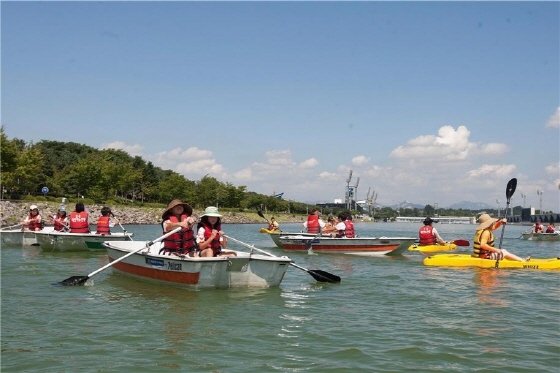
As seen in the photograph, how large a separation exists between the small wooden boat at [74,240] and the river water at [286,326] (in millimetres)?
5111

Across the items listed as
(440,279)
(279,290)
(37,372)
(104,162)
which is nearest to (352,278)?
(440,279)

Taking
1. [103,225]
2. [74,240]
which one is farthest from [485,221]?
[74,240]

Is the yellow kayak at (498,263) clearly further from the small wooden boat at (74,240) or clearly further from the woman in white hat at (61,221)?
the woman in white hat at (61,221)

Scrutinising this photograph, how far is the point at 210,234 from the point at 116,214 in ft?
179

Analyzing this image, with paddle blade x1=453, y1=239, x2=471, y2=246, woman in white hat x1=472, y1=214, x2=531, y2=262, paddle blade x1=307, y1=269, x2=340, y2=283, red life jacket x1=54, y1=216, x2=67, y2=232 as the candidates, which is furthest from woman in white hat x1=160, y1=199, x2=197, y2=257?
paddle blade x1=453, y1=239, x2=471, y2=246

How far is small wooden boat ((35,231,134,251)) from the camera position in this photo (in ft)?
62.6


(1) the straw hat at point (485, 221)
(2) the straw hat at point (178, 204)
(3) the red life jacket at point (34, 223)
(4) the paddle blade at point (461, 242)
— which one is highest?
(2) the straw hat at point (178, 204)

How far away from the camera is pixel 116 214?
63000mm

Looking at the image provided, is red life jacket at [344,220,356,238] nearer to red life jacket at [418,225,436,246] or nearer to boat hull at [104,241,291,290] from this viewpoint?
red life jacket at [418,225,436,246]

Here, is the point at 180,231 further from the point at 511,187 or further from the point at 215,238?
the point at 511,187

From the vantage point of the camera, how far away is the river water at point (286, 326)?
6.71m

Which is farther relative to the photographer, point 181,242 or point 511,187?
point 511,187

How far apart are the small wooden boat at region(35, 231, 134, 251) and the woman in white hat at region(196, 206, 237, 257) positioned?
27.1ft

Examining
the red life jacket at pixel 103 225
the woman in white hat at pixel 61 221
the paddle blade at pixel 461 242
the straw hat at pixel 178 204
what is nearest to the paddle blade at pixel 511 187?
the paddle blade at pixel 461 242
